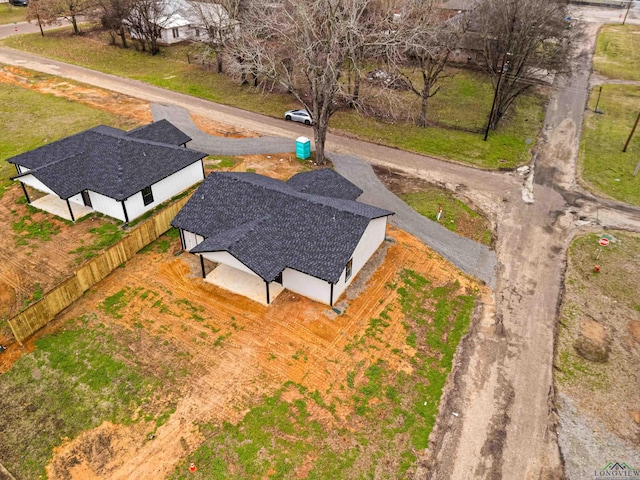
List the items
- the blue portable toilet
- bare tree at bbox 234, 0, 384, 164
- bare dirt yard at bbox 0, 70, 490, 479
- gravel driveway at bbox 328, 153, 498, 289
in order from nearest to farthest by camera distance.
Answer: bare dirt yard at bbox 0, 70, 490, 479, gravel driveway at bbox 328, 153, 498, 289, bare tree at bbox 234, 0, 384, 164, the blue portable toilet

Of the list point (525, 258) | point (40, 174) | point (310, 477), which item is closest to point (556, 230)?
point (525, 258)

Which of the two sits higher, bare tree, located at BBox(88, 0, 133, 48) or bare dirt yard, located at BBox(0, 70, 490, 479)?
bare tree, located at BBox(88, 0, 133, 48)

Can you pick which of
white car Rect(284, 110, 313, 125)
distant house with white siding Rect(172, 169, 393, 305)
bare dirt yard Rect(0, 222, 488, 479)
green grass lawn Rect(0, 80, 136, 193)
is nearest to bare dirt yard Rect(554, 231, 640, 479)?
bare dirt yard Rect(0, 222, 488, 479)

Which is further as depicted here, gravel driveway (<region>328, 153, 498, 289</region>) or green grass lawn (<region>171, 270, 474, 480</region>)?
gravel driveway (<region>328, 153, 498, 289</region>)

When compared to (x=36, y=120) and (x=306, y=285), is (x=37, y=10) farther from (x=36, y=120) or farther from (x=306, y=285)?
(x=306, y=285)

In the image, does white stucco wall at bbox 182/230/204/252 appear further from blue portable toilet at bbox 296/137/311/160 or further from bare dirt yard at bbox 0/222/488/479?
blue portable toilet at bbox 296/137/311/160

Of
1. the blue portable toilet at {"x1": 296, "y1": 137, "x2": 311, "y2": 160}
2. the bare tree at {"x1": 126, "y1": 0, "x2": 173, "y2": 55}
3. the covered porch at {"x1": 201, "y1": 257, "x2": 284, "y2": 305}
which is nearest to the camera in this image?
the covered porch at {"x1": 201, "y1": 257, "x2": 284, "y2": 305}

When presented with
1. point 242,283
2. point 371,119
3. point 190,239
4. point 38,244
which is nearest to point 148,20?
point 371,119

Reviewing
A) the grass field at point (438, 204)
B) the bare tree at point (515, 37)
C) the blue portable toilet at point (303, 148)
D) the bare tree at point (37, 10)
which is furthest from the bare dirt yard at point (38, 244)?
the bare tree at point (37, 10)
